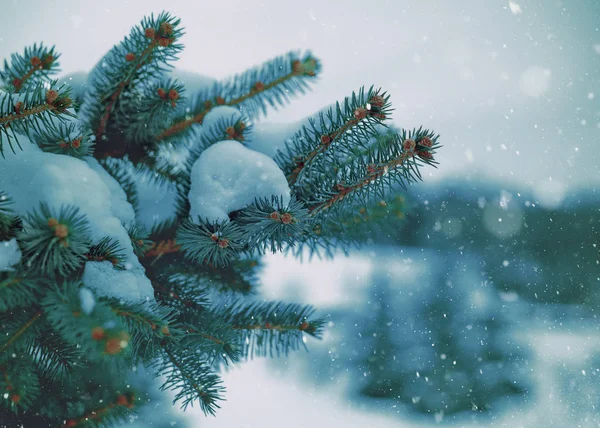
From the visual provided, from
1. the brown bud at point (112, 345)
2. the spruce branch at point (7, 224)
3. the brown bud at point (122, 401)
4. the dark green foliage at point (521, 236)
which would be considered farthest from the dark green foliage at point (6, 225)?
the dark green foliage at point (521, 236)

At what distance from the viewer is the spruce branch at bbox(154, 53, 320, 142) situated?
3.10 feet

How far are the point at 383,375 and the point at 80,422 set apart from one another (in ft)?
6.79

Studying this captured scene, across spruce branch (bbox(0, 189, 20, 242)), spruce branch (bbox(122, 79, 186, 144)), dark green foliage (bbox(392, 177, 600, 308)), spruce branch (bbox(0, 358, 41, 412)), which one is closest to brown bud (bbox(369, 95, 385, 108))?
spruce branch (bbox(122, 79, 186, 144))

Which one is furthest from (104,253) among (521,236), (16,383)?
(521,236)

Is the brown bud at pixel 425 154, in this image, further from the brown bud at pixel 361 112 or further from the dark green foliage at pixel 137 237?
the dark green foliage at pixel 137 237

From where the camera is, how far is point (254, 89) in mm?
960

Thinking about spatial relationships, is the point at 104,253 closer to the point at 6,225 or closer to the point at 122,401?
the point at 6,225

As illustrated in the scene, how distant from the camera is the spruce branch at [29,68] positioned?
0.77 m

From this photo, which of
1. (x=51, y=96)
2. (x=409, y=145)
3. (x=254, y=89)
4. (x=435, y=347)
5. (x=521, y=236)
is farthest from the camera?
(x=521, y=236)

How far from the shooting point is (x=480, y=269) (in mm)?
2791

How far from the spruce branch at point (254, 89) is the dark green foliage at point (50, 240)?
0.47m

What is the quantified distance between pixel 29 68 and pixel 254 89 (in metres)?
0.43

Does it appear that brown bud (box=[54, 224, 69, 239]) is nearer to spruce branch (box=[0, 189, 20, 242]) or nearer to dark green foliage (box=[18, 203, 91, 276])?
dark green foliage (box=[18, 203, 91, 276])

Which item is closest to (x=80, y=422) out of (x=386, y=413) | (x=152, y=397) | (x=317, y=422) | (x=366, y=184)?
(x=152, y=397)
